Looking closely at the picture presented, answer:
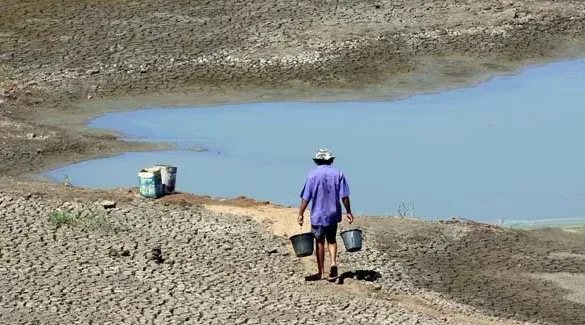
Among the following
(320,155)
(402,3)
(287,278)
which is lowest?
(287,278)

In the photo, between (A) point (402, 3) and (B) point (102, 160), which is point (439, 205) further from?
(A) point (402, 3)

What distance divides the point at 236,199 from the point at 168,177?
38.8 inches

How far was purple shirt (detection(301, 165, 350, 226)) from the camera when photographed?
15.6 m

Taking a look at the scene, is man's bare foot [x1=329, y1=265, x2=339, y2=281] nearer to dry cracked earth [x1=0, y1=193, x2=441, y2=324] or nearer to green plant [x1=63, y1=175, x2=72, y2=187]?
dry cracked earth [x1=0, y1=193, x2=441, y2=324]

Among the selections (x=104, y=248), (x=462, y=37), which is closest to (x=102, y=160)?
(x=104, y=248)

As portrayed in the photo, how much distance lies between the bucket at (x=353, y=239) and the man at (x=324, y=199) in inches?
12.3

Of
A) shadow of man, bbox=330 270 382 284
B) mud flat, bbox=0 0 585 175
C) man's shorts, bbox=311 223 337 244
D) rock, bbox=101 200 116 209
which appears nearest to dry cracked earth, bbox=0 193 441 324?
rock, bbox=101 200 116 209

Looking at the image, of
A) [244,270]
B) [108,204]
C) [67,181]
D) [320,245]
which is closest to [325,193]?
[320,245]

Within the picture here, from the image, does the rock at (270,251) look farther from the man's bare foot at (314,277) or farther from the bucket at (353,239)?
the bucket at (353,239)

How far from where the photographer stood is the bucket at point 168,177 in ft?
61.8

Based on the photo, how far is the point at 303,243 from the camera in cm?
1597

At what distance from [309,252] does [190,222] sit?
228 cm

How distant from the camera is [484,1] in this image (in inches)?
1275

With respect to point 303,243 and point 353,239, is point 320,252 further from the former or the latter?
point 353,239
